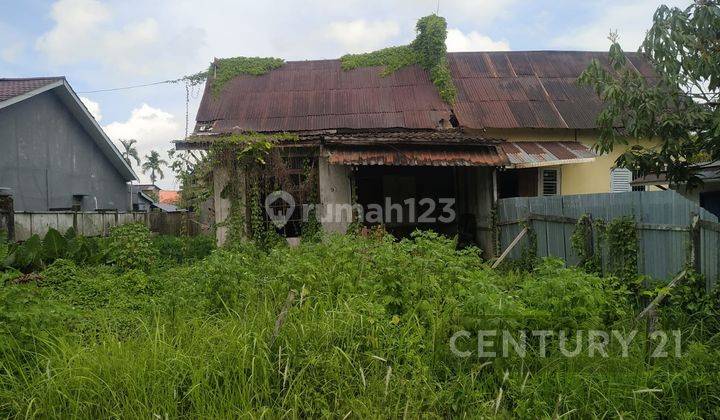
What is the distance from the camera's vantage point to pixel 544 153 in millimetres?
9273

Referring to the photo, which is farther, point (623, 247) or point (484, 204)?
point (484, 204)

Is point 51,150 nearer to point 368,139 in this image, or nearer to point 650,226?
point 368,139

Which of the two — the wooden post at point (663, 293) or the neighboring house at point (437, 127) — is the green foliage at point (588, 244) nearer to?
the wooden post at point (663, 293)

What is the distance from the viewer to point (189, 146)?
8.69 m

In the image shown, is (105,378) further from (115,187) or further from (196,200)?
(115,187)

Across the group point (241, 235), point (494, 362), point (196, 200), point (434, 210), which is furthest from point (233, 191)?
point (494, 362)

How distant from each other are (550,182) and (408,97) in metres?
3.95

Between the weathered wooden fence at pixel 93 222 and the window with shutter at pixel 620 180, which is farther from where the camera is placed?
the window with shutter at pixel 620 180

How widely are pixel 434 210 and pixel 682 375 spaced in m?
8.40

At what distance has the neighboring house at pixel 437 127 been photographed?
28.4ft

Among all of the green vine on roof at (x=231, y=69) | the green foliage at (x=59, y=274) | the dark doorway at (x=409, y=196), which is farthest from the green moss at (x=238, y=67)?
the green foliage at (x=59, y=274)

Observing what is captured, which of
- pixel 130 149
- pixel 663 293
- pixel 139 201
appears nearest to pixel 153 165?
pixel 130 149

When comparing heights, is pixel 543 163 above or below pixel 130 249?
above

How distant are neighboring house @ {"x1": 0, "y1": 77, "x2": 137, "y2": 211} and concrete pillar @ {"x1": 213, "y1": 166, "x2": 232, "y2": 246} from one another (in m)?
4.51
